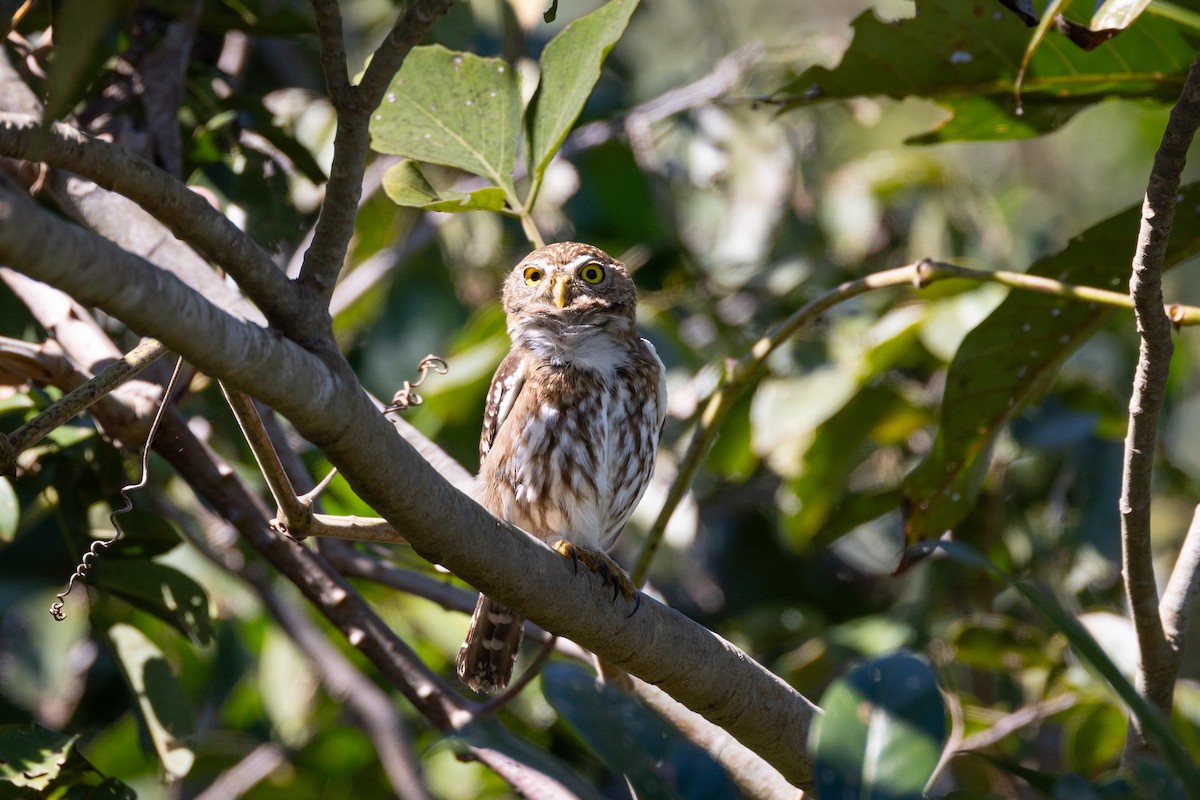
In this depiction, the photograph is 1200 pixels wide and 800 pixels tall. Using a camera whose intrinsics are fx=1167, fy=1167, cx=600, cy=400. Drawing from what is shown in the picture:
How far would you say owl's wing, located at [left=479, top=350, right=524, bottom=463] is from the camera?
132 inches

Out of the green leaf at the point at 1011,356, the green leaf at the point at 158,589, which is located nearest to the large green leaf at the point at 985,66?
the green leaf at the point at 1011,356

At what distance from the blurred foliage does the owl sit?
0.99 feet

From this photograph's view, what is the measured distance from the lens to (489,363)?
13.0 ft

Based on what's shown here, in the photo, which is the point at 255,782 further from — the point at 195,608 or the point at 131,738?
the point at 195,608

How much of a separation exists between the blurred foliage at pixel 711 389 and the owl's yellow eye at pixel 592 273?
1.25 feet

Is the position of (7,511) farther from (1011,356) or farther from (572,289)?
(1011,356)

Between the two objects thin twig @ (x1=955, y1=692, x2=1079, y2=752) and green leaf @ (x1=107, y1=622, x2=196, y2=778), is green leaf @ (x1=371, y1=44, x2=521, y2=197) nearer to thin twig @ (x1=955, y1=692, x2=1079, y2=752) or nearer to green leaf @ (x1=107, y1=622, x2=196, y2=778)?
green leaf @ (x1=107, y1=622, x2=196, y2=778)

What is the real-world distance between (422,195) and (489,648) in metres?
1.42

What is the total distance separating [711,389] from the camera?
10.5 ft

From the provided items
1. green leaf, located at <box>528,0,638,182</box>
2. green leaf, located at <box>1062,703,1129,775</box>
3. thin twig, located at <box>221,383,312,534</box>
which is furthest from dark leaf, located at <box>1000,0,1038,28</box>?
green leaf, located at <box>1062,703,1129,775</box>

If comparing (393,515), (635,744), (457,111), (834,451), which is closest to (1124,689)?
(635,744)

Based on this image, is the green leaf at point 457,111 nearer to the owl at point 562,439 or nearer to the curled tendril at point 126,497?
the curled tendril at point 126,497

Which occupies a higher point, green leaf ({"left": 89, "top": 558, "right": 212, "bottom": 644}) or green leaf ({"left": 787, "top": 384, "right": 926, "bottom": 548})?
green leaf ({"left": 89, "top": 558, "right": 212, "bottom": 644})

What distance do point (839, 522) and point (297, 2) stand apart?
259 centimetres
